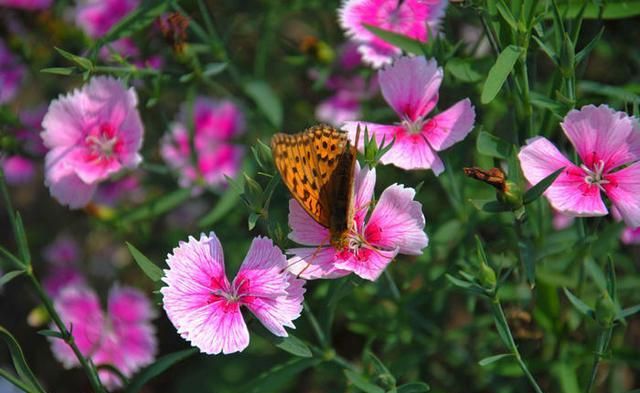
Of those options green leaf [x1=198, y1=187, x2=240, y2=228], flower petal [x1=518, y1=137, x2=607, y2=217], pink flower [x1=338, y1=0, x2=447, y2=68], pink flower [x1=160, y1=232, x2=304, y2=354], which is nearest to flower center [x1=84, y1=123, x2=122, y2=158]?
green leaf [x1=198, y1=187, x2=240, y2=228]

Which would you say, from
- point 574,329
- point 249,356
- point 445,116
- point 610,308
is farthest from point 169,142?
point 610,308

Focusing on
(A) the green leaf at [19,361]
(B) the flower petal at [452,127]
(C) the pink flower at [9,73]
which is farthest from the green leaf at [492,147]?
(C) the pink flower at [9,73]

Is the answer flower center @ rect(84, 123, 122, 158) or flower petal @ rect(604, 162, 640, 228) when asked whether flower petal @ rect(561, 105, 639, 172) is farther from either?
flower center @ rect(84, 123, 122, 158)

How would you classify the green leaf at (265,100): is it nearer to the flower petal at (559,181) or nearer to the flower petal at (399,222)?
the flower petal at (399,222)

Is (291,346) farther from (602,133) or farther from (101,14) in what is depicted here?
(101,14)

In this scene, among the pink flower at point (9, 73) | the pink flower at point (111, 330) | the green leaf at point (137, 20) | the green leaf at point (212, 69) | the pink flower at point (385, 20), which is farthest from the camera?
the pink flower at point (9, 73)

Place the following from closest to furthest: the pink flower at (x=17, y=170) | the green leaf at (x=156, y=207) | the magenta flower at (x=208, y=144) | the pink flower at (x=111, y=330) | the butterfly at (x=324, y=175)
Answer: the butterfly at (x=324, y=175) < the pink flower at (x=111, y=330) < the green leaf at (x=156, y=207) < the magenta flower at (x=208, y=144) < the pink flower at (x=17, y=170)

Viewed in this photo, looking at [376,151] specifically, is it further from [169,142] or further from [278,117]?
[169,142]
